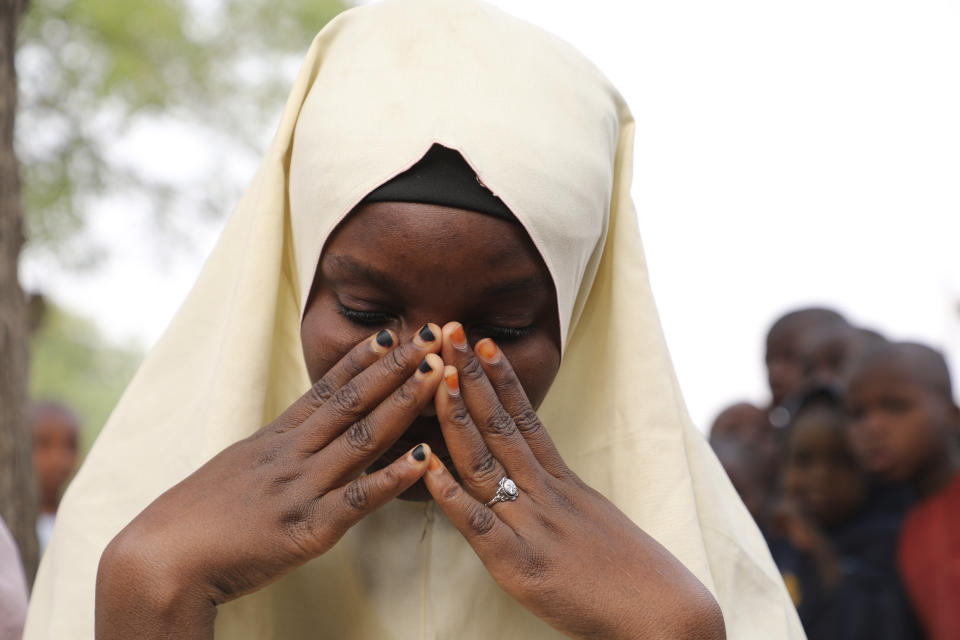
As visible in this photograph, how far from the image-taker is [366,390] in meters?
1.90

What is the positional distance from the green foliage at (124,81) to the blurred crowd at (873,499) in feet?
30.6

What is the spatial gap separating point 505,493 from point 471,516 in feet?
0.29

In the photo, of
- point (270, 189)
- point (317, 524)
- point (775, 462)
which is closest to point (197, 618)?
point (317, 524)

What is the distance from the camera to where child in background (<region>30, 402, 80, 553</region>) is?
7371 millimetres

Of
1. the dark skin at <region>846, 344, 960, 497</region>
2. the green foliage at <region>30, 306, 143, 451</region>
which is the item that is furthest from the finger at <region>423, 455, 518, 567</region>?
the green foliage at <region>30, 306, 143, 451</region>

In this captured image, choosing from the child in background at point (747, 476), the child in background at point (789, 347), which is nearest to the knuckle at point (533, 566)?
the child in background at point (747, 476)

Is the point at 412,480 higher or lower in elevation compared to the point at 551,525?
higher

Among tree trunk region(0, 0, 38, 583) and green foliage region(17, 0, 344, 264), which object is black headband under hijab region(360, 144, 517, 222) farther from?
green foliage region(17, 0, 344, 264)

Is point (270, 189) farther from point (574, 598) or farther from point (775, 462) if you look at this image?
point (775, 462)

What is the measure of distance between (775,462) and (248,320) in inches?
190

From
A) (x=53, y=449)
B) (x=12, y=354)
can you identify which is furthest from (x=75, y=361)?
(x=12, y=354)

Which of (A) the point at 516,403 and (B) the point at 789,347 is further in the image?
(B) the point at 789,347

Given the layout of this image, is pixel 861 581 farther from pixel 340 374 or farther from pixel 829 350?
pixel 340 374

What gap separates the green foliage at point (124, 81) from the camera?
41.7ft
